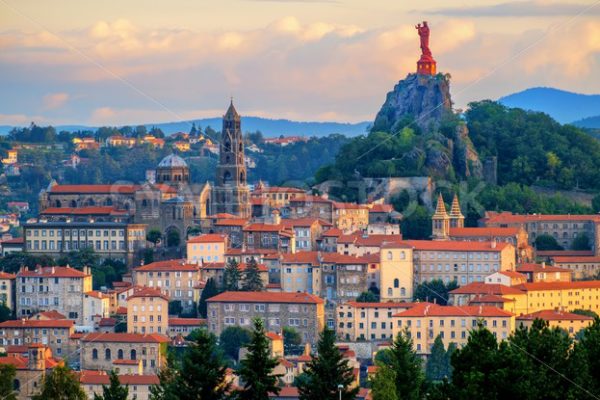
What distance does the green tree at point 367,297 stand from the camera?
3155 inches

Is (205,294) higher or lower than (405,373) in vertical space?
higher

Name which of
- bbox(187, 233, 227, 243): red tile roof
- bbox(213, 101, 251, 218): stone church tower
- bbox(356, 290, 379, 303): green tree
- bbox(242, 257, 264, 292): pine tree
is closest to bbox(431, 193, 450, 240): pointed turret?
bbox(356, 290, 379, 303): green tree

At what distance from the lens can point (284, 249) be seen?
8531 cm

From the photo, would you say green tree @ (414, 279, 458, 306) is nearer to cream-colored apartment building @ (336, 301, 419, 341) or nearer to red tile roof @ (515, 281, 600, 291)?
cream-colored apartment building @ (336, 301, 419, 341)

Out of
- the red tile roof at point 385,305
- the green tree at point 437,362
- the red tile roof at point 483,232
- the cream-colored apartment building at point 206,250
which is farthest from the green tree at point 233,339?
the red tile roof at point 483,232

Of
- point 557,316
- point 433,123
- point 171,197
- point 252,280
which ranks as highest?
point 433,123

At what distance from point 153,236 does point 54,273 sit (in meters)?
9.86

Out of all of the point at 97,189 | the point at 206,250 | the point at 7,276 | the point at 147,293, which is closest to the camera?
the point at 147,293

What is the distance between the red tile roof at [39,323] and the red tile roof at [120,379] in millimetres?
8212

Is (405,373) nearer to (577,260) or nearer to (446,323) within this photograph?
(446,323)

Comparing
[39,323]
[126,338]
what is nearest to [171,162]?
[39,323]

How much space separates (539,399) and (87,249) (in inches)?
1999

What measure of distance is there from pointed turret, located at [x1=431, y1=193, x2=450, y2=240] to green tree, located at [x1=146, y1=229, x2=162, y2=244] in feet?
43.9

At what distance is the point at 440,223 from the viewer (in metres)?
87.3
